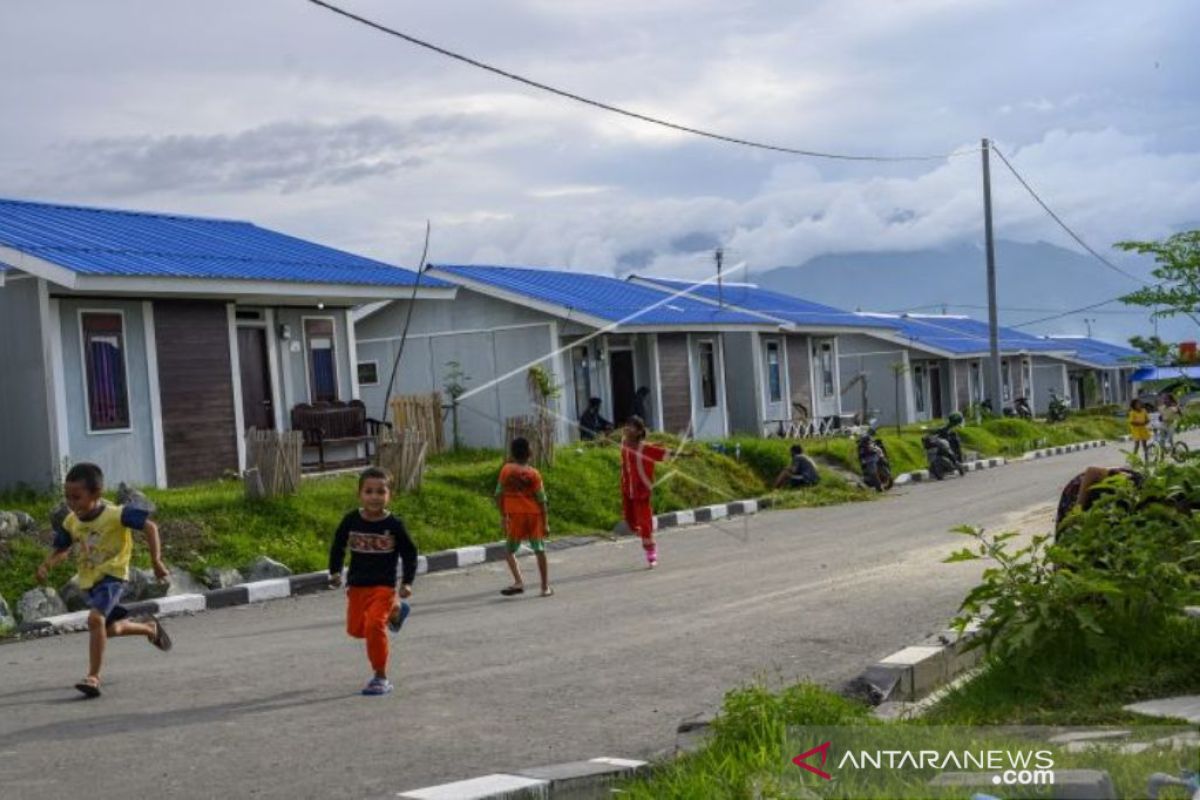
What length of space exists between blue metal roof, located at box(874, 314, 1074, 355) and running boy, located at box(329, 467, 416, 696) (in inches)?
1735

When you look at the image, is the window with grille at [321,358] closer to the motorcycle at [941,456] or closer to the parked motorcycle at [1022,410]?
the motorcycle at [941,456]

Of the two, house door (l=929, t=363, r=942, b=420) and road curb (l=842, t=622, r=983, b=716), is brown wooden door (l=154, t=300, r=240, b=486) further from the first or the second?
house door (l=929, t=363, r=942, b=420)

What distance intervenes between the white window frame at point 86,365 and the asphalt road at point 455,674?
21.8ft

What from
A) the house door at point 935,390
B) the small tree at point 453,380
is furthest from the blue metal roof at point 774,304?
the house door at point 935,390

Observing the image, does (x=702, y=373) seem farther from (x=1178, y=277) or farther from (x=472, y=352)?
(x=1178, y=277)

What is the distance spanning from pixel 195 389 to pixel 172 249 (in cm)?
212

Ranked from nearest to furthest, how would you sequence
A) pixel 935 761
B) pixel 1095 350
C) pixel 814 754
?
pixel 935 761 → pixel 814 754 → pixel 1095 350

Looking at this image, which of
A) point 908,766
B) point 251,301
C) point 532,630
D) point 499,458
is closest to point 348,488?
point 251,301

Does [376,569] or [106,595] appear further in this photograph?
[106,595]

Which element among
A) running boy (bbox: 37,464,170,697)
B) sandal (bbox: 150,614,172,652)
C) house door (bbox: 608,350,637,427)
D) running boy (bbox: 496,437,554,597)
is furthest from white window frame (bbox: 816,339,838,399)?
running boy (bbox: 37,464,170,697)

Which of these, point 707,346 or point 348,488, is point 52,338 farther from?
point 707,346

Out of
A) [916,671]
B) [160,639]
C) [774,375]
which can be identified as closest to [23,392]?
[160,639]

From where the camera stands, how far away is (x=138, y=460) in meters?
21.9

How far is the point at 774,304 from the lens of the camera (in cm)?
4512
